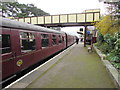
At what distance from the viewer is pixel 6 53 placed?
4.00 meters

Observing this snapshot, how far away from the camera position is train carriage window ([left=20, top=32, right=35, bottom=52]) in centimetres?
509

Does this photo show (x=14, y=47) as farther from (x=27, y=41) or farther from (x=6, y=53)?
(x=27, y=41)

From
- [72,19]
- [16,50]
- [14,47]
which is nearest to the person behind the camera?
[14,47]

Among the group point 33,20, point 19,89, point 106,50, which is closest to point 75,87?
point 19,89

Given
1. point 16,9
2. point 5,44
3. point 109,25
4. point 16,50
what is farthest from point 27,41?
point 16,9

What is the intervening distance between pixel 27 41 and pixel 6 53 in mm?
1737

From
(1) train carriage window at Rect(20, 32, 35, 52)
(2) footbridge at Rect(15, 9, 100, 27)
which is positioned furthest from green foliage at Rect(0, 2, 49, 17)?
(1) train carriage window at Rect(20, 32, 35, 52)

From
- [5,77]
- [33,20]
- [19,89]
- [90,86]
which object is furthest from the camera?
[33,20]

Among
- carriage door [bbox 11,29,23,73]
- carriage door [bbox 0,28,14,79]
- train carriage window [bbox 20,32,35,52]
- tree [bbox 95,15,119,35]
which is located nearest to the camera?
carriage door [bbox 0,28,14,79]

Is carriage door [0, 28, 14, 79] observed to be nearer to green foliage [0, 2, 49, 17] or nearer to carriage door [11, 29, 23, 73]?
carriage door [11, 29, 23, 73]

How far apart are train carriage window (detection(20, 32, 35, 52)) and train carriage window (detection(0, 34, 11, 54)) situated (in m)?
0.81

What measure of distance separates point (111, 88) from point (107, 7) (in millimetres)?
7210

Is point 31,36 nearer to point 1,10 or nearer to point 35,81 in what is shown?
point 35,81

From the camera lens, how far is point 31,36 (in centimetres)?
586
